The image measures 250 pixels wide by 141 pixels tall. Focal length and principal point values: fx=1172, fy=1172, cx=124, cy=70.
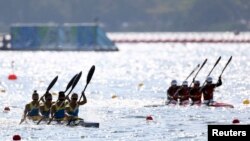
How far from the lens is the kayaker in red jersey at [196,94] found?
61.0m

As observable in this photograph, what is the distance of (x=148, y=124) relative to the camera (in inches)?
2130

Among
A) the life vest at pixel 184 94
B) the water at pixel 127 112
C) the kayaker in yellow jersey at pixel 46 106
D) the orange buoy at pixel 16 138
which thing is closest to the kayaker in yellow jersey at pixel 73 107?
the water at pixel 127 112

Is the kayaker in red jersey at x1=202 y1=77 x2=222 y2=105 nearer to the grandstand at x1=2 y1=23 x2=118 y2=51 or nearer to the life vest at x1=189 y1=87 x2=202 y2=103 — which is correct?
the life vest at x1=189 y1=87 x2=202 y2=103

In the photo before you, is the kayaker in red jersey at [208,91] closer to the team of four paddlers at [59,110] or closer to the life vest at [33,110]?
the team of four paddlers at [59,110]

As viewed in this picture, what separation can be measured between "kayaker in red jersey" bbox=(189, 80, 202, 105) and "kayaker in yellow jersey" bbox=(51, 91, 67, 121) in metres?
11.1

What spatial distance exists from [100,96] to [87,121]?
23.0 meters

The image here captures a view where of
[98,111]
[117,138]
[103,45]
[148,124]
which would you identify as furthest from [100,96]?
[103,45]

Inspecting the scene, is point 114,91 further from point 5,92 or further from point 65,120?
point 65,120

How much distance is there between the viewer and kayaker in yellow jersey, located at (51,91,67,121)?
51.6m

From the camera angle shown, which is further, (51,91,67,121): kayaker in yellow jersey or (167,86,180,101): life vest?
(167,86,180,101): life vest

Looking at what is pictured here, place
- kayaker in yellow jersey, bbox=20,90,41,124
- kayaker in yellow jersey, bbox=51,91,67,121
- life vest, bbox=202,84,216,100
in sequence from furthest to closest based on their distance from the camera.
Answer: life vest, bbox=202,84,216,100
kayaker in yellow jersey, bbox=20,90,41,124
kayaker in yellow jersey, bbox=51,91,67,121

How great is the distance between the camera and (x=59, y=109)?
5181 cm

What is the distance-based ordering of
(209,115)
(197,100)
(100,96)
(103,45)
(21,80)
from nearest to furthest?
(209,115) → (197,100) → (100,96) → (21,80) → (103,45)

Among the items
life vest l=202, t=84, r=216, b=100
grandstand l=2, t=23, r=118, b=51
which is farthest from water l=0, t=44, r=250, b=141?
grandstand l=2, t=23, r=118, b=51
